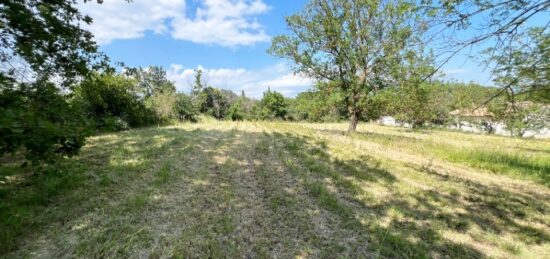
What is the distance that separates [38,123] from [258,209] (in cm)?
294

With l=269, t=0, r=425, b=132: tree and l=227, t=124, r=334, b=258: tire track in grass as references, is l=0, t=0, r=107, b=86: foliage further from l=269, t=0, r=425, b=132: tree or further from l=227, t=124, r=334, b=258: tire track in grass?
l=269, t=0, r=425, b=132: tree

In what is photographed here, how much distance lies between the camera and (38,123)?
312cm

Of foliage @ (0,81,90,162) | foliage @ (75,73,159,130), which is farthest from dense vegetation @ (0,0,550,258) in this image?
foliage @ (75,73,159,130)

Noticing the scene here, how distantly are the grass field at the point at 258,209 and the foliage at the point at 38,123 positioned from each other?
0.28 metres

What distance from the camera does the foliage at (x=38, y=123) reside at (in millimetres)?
2953

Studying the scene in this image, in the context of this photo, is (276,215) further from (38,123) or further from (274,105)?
(274,105)

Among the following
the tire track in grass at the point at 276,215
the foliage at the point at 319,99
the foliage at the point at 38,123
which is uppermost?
the foliage at the point at 319,99

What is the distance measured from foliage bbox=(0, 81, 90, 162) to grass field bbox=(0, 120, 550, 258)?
28cm

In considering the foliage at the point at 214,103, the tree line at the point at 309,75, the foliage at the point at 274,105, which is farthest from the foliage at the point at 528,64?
the foliage at the point at 274,105

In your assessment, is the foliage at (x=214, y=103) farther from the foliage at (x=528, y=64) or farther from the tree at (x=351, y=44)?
the foliage at (x=528, y=64)

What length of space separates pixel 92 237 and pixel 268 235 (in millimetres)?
2072

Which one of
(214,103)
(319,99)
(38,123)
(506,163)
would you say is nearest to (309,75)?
(319,99)

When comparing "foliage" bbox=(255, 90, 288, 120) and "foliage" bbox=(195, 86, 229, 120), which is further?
"foliage" bbox=(255, 90, 288, 120)

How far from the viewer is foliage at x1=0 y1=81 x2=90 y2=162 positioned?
116 inches
